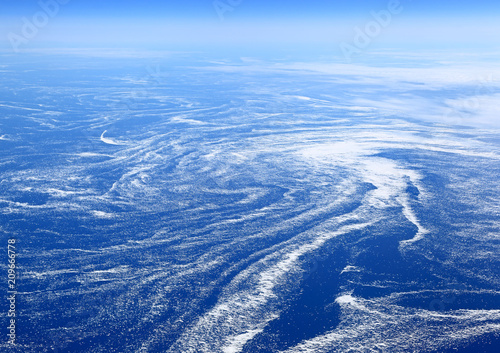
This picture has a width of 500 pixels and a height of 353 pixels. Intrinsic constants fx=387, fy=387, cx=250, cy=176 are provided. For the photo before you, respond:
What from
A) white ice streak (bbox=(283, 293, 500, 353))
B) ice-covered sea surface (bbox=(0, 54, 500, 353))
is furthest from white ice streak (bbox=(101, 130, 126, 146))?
white ice streak (bbox=(283, 293, 500, 353))

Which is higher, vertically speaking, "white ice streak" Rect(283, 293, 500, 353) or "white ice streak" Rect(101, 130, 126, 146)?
"white ice streak" Rect(101, 130, 126, 146)

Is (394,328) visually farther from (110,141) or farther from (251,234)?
(110,141)

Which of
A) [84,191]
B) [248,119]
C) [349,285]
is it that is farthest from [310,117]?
[349,285]

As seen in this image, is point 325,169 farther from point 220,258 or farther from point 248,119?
point 248,119

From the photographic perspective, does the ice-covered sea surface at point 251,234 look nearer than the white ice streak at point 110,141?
Yes

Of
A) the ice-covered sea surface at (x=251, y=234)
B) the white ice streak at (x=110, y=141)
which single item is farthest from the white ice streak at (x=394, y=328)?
the white ice streak at (x=110, y=141)

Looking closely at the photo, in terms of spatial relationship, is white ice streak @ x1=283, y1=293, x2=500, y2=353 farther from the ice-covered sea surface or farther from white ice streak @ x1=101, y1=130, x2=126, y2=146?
white ice streak @ x1=101, y1=130, x2=126, y2=146

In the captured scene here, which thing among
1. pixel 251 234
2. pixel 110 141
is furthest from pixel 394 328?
pixel 110 141

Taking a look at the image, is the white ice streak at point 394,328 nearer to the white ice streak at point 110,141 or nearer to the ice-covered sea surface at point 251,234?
the ice-covered sea surface at point 251,234

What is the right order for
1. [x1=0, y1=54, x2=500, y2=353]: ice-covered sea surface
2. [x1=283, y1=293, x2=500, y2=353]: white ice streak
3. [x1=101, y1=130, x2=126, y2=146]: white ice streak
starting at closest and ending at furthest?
[x1=283, y1=293, x2=500, y2=353]: white ice streak, [x1=0, y1=54, x2=500, y2=353]: ice-covered sea surface, [x1=101, y1=130, x2=126, y2=146]: white ice streak

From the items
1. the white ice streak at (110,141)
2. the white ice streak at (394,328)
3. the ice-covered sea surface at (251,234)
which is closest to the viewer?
the white ice streak at (394,328)
